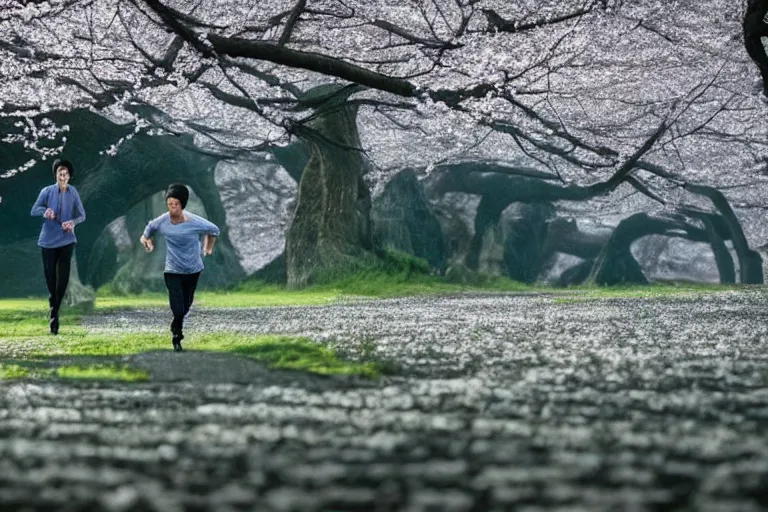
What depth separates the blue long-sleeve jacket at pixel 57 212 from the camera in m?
10.6

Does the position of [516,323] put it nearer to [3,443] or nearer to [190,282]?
[190,282]

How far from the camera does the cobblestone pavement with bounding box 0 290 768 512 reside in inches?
89.7

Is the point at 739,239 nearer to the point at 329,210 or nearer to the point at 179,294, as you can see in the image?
the point at 329,210

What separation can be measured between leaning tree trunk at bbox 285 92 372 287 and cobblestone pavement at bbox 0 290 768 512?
721 inches

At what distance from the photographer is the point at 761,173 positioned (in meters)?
33.4

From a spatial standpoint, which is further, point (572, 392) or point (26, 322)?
point (26, 322)

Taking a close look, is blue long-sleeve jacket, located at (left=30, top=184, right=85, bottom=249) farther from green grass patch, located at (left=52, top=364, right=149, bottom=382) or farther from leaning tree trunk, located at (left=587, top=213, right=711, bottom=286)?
leaning tree trunk, located at (left=587, top=213, right=711, bottom=286)

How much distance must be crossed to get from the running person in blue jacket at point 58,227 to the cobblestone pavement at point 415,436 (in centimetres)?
470

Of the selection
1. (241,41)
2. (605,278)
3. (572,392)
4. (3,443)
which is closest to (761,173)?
(605,278)

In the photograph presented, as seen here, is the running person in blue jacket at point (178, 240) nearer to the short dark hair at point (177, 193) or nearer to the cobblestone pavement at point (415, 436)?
the short dark hair at point (177, 193)

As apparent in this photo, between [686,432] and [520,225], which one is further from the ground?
[520,225]

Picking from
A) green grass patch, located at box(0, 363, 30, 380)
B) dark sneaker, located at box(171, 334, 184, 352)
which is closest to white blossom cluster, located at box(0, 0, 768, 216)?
dark sneaker, located at box(171, 334, 184, 352)

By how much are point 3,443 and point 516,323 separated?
25.6 ft

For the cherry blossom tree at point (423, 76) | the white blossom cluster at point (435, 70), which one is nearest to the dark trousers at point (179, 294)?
the cherry blossom tree at point (423, 76)
